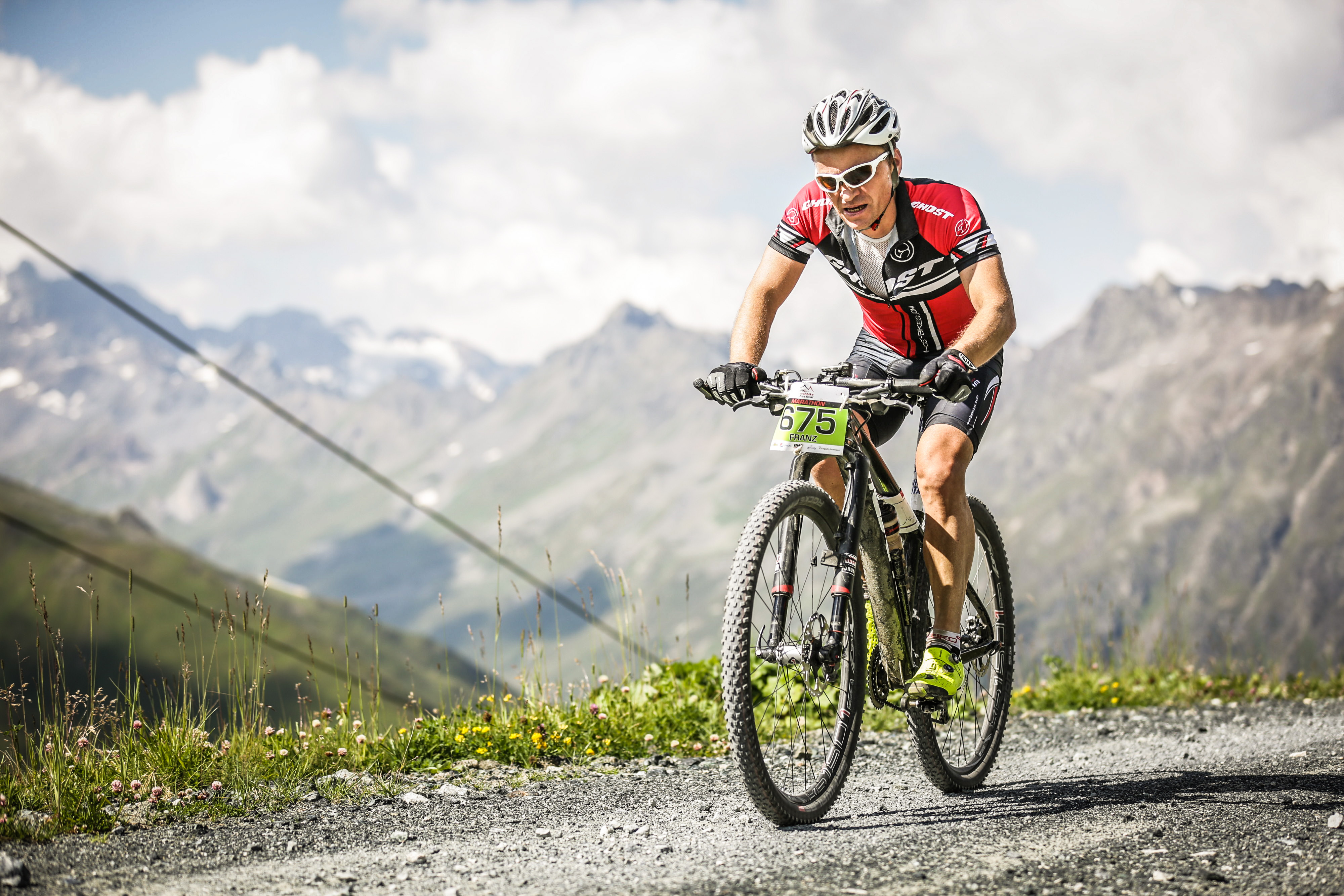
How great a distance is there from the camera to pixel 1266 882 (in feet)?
12.0

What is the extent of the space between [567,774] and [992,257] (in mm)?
3374

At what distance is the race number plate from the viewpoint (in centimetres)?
430

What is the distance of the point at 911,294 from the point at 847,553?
140cm

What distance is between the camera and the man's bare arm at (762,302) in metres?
4.88

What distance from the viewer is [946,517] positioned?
483 cm

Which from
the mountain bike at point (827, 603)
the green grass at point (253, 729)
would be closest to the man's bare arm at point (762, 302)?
the mountain bike at point (827, 603)

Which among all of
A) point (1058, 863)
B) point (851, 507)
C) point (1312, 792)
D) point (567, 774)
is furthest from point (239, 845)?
point (1312, 792)

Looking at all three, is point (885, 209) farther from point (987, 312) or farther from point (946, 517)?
point (946, 517)

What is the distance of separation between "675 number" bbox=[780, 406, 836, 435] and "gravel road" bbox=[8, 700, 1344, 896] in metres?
1.66

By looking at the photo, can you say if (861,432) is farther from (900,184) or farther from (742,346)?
(900,184)

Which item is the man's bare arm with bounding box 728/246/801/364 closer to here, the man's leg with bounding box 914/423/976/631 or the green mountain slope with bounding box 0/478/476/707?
the man's leg with bounding box 914/423/976/631

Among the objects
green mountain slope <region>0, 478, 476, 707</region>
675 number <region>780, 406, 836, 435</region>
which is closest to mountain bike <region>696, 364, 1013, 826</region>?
675 number <region>780, 406, 836, 435</region>

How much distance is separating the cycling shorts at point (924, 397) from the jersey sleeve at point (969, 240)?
495 millimetres

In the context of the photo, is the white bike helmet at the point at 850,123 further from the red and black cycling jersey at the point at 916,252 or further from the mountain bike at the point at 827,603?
the mountain bike at the point at 827,603
